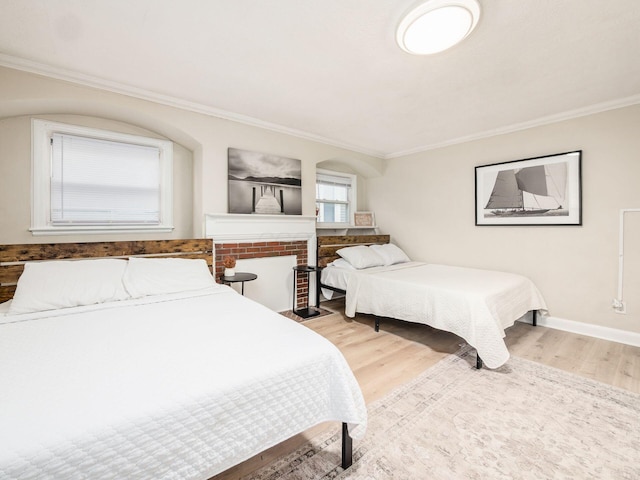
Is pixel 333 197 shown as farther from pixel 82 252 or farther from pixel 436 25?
pixel 82 252

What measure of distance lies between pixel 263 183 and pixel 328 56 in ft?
5.51

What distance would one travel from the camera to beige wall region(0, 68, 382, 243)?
7.53ft

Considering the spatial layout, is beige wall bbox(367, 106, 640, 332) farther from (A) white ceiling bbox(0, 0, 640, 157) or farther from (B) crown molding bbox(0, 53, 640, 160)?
(A) white ceiling bbox(0, 0, 640, 157)

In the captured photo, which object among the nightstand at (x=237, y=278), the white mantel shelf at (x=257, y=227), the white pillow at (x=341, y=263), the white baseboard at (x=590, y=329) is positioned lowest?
the white baseboard at (x=590, y=329)

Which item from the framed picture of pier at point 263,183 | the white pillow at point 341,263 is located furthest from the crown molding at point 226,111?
the white pillow at point 341,263

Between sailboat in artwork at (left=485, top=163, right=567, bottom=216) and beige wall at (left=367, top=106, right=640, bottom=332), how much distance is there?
186mm

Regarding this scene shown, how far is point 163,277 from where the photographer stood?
7.64 feet

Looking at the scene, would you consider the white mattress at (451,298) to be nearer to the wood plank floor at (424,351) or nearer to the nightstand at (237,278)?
the wood plank floor at (424,351)

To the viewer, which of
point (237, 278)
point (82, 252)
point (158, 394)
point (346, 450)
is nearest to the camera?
point (158, 394)

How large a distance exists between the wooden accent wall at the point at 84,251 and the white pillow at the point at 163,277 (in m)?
0.29

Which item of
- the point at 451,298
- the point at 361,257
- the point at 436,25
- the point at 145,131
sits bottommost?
the point at 451,298

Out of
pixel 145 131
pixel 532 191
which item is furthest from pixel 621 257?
pixel 145 131

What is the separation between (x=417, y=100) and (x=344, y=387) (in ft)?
8.65

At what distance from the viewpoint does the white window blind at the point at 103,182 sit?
2.60 meters
